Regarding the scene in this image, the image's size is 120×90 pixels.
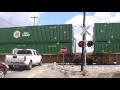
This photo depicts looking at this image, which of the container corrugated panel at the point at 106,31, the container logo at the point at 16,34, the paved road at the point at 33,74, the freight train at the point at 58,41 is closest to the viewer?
the paved road at the point at 33,74

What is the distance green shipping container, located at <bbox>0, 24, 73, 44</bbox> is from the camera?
30964 millimetres

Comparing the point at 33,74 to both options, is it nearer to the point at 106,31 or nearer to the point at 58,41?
the point at 58,41

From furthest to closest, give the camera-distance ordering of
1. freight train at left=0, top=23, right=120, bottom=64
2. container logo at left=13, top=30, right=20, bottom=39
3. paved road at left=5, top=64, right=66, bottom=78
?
1. container logo at left=13, top=30, right=20, bottom=39
2. freight train at left=0, top=23, right=120, bottom=64
3. paved road at left=5, top=64, right=66, bottom=78

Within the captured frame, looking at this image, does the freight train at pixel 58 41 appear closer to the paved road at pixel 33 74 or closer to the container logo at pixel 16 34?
the container logo at pixel 16 34

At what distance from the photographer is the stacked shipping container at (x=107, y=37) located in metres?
29.6

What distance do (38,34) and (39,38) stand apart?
0.48 metres

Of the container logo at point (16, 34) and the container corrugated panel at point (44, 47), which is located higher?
the container logo at point (16, 34)

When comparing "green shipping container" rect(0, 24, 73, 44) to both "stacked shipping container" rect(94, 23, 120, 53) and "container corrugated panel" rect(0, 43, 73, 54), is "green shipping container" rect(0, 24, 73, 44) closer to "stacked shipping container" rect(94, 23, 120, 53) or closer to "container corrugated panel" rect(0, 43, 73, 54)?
"container corrugated panel" rect(0, 43, 73, 54)

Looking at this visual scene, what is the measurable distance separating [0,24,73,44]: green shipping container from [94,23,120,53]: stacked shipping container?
2.98 m

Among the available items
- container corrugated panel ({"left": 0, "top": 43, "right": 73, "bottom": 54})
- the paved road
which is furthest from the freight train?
the paved road

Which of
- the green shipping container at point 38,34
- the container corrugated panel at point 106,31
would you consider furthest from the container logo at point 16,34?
the container corrugated panel at point 106,31

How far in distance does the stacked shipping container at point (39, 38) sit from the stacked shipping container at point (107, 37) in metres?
2.90
